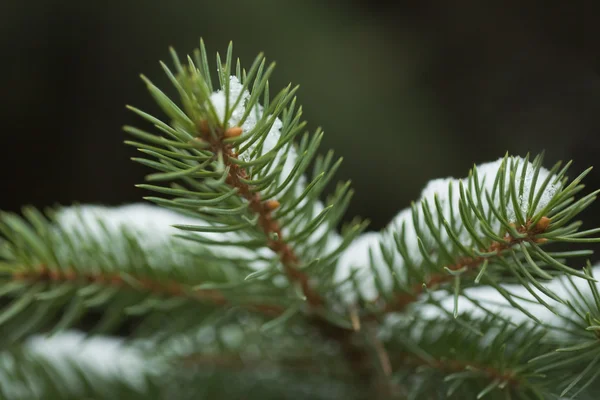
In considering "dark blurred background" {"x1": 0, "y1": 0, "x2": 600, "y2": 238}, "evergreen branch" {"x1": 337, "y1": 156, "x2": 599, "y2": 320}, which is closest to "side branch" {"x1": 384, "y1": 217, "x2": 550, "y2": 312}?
"evergreen branch" {"x1": 337, "y1": 156, "x2": 599, "y2": 320}

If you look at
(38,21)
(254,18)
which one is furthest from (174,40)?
(38,21)

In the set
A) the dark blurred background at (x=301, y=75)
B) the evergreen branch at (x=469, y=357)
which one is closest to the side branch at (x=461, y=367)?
the evergreen branch at (x=469, y=357)

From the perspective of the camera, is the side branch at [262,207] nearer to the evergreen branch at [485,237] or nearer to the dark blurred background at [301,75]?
the evergreen branch at [485,237]

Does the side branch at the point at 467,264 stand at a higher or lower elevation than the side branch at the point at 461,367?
higher

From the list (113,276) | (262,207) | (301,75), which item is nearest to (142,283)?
(113,276)

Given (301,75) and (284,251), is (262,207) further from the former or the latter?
(301,75)

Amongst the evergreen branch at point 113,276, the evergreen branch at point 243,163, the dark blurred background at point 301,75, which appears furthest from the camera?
the dark blurred background at point 301,75
